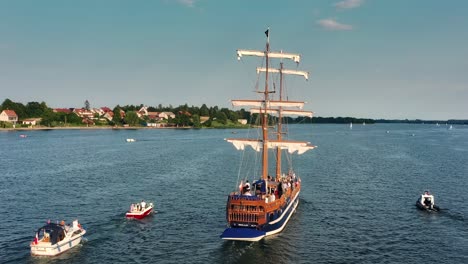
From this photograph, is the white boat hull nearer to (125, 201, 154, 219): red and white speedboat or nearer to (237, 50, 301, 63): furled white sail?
(125, 201, 154, 219): red and white speedboat

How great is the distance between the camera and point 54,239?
4025cm

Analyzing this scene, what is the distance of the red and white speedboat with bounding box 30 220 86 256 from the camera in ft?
129

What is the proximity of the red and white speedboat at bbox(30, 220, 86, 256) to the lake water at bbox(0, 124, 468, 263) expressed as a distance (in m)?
1.03

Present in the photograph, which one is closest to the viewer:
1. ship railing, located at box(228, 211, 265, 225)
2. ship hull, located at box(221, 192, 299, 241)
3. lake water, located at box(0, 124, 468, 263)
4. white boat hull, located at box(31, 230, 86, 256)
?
white boat hull, located at box(31, 230, 86, 256)

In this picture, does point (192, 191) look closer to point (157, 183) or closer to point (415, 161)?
point (157, 183)

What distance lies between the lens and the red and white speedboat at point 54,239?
39.5 meters

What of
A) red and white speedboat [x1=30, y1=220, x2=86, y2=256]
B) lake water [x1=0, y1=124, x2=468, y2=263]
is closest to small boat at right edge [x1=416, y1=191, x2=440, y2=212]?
lake water [x1=0, y1=124, x2=468, y2=263]

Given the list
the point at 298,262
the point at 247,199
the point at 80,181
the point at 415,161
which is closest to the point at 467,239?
the point at 298,262

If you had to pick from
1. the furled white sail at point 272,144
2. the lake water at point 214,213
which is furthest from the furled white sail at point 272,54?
the lake water at point 214,213

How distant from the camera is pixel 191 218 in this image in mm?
54500

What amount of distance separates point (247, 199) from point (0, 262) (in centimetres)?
2573

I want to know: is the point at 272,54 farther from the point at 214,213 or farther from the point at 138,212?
the point at 138,212

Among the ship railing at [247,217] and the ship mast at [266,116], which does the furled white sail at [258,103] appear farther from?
the ship railing at [247,217]

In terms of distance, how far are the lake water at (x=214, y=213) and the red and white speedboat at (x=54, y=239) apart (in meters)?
1.03
